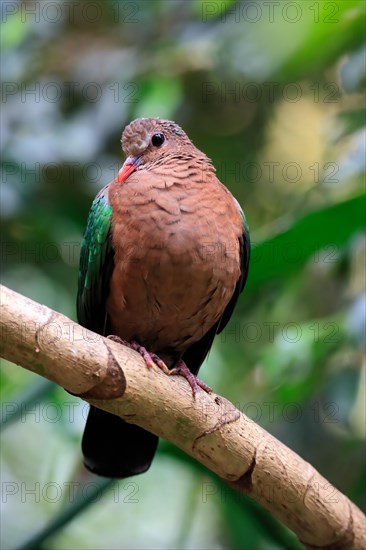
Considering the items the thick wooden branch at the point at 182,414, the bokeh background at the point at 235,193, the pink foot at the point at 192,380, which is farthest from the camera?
the bokeh background at the point at 235,193

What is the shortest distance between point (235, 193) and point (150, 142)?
1717mm

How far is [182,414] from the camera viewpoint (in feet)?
8.23

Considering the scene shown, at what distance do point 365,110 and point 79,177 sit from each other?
1552 mm

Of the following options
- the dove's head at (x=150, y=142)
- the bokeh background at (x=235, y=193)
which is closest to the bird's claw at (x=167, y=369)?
the bokeh background at (x=235, y=193)

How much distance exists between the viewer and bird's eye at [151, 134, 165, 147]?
129 inches

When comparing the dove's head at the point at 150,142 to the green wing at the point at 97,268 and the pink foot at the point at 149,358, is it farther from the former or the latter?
the pink foot at the point at 149,358

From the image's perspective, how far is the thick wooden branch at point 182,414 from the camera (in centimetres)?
218

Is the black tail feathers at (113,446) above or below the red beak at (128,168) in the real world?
below

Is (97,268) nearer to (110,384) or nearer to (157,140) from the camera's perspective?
(157,140)

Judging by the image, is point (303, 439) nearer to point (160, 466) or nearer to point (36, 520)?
point (160, 466)

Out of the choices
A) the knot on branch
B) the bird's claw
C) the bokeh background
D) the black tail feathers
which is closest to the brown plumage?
the black tail feathers

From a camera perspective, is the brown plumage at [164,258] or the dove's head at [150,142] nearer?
the brown plumage at [164,258]

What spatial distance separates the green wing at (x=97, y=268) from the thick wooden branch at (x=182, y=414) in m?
0.51

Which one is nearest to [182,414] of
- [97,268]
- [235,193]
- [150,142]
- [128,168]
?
[97,268]
